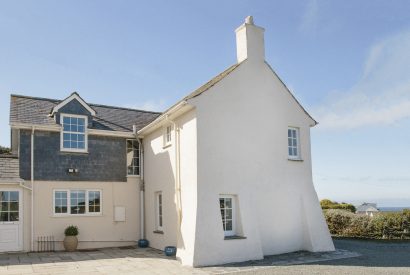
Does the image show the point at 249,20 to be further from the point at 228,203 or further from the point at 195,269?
the point at 195,269

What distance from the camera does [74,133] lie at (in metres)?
19.9

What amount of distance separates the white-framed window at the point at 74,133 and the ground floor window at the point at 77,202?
2.15m

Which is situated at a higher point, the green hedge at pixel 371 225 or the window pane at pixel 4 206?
the window pane at pixel 4 206

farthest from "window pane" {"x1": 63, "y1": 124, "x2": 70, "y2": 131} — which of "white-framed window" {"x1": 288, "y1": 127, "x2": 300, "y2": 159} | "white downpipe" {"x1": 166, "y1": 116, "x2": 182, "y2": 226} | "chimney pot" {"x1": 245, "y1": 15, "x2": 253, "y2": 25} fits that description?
"white-framed window" {"x1": 288, "y1": 127, "x2": 300, "y2": 159}

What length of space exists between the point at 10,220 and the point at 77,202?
3045mm

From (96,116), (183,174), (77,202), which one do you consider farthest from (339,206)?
(77,202)

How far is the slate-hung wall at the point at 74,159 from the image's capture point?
61.2ft

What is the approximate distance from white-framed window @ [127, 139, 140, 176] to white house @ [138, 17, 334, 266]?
225 cm

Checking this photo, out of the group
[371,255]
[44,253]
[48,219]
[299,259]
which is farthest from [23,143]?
[371,255]

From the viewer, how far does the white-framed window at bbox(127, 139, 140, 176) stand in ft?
69.3

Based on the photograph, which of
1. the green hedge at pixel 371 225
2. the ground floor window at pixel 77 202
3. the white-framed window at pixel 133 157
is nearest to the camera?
the ground floor window at pixel 77 202

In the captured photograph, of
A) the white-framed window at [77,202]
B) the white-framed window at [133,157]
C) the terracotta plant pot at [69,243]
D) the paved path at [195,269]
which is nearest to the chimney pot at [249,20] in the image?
the white-framed window at [133,157]

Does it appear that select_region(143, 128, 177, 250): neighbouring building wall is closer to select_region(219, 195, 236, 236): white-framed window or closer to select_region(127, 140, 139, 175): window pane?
select_region(127, 140, 139, 175): window pane

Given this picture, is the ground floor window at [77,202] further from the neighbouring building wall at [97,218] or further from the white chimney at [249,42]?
the white chimney at [249,42]
